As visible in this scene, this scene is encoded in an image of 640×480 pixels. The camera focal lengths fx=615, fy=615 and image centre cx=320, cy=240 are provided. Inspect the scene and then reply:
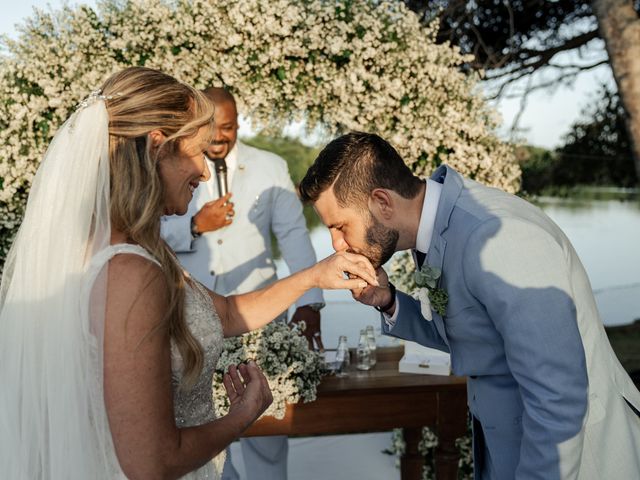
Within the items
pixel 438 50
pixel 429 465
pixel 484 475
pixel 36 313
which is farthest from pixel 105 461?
pixel 438 50

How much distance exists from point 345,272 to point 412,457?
226 centimetres

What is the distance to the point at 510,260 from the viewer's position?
1.73 metres

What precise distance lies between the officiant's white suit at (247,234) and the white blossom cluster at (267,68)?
0.70 m

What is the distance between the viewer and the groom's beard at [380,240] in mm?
2244

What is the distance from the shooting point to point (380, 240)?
2.26 m

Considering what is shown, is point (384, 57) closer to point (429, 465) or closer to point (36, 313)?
point (429, 465)

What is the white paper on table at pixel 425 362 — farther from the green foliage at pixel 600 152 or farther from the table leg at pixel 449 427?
the green foliage at pixel 600 152

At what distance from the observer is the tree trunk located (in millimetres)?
5677

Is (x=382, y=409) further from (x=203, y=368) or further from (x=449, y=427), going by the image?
(x=203, y=368)

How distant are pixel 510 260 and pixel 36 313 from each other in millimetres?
1414

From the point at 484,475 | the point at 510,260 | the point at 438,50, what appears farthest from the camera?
the point at 438,50

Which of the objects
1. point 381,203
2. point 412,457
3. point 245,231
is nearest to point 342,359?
point 412,457

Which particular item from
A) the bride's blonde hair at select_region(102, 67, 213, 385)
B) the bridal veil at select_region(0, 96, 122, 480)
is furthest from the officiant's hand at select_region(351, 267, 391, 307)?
the bridal veil at select_region(0, 96, 122, 480)

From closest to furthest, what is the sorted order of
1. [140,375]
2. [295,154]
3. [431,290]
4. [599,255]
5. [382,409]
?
[140,375], [431,290], [382,409], [295,154], [599,255]
